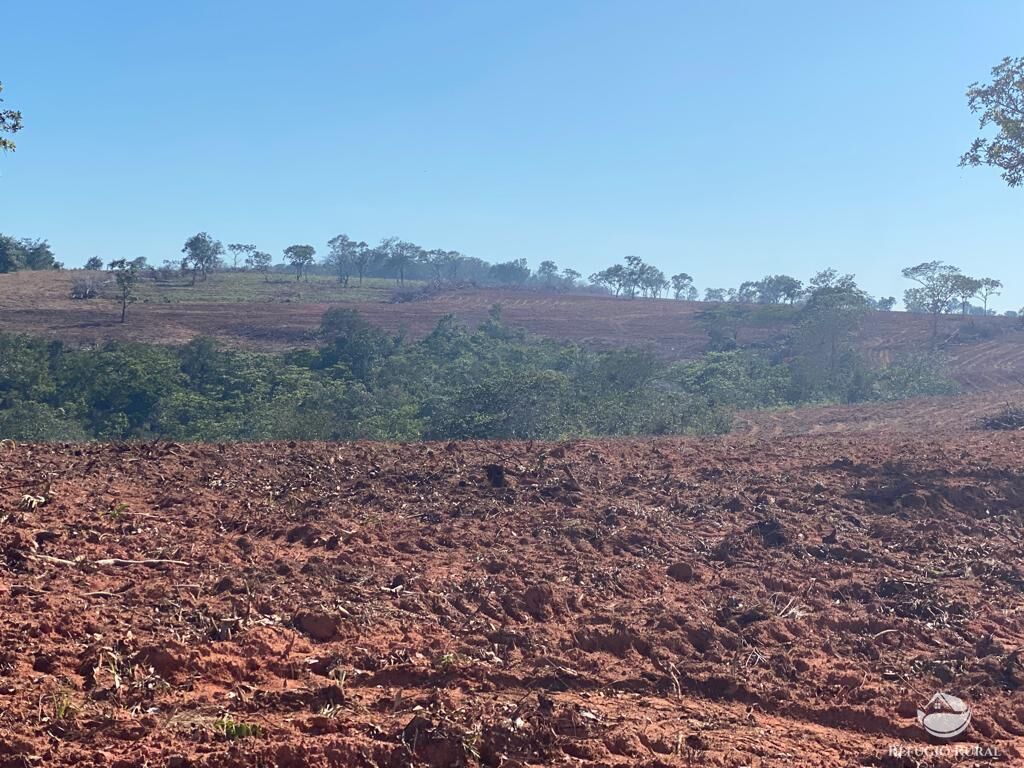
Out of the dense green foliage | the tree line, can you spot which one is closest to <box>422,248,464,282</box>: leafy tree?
the tree line

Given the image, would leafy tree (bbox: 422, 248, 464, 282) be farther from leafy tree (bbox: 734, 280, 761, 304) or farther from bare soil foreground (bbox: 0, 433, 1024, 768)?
bare soil foreground (bbox: 0, 433, 1024, 768)

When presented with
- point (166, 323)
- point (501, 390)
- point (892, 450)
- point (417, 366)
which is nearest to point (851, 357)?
point (417, 366)

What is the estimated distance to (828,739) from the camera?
162 inches

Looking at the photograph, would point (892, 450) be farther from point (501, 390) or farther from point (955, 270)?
point (955, 270)

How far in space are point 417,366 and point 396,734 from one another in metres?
26.6

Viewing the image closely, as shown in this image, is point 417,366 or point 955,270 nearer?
point 417,366

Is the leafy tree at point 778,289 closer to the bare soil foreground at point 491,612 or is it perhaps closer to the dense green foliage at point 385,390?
the dense green foliage at point 385,390

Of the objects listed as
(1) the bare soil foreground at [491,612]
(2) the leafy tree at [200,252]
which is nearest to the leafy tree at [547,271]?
(2) the leafy tree at [200,252]

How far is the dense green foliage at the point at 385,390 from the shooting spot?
19.7 meters

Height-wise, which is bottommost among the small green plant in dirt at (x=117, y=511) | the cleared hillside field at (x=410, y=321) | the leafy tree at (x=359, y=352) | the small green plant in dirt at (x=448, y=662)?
the small green plant in dirt at (x=448, y=662)

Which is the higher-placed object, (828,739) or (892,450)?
(892,450)

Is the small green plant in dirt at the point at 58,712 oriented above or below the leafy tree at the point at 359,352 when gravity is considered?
below

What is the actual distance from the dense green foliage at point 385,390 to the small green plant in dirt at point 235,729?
14.5 metres

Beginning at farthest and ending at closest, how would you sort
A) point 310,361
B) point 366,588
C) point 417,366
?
point 310,361 < point 417,366 < point 366,588
